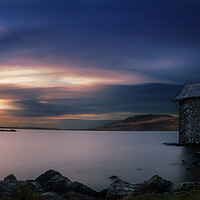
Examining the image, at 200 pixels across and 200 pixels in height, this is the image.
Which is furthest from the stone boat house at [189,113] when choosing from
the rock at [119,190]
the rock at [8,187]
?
the rock at [8,187]

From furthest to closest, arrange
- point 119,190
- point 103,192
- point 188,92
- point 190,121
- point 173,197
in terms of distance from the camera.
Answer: point 188,92
point 190,121
point 103,192
point 119,190
point 173,197

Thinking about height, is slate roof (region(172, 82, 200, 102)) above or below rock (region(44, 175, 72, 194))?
above

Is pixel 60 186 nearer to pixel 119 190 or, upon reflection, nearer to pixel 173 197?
pixel 119 190

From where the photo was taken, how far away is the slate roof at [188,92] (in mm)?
37550

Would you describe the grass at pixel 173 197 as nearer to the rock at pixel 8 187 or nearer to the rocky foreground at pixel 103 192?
the rocky foreground at pixel 103 192

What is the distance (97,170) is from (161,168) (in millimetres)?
5638

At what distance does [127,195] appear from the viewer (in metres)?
11.5

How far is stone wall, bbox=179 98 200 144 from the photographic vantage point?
3675 centimetres

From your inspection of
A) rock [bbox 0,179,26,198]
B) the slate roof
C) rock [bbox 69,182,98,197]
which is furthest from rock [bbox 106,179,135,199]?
the slate roof

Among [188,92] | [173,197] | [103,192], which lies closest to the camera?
[173,197]

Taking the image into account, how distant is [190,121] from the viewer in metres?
37.7

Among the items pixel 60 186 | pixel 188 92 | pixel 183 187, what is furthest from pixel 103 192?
pixel 188 92

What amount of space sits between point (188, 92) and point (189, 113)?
3.14m

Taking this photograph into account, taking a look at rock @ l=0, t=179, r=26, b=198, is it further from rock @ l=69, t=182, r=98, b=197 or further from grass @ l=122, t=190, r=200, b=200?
grass @ l=122, t=190, r=200, b=200
